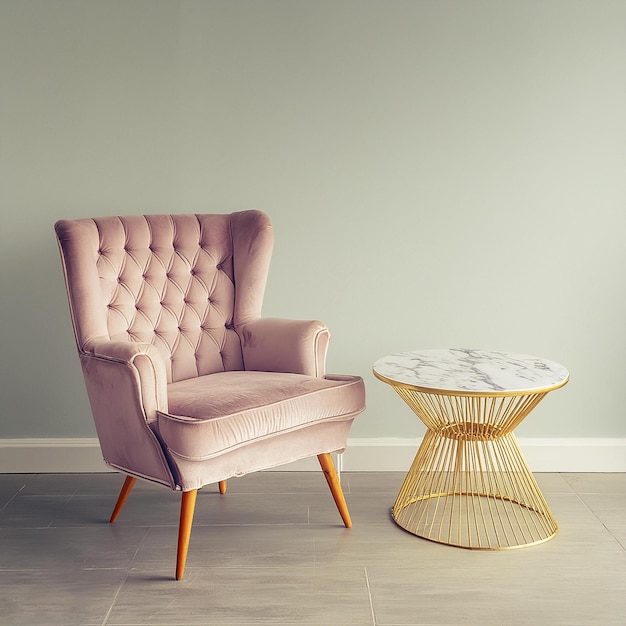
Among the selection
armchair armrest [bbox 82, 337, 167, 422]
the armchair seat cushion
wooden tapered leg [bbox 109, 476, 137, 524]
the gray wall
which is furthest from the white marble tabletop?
wooden tapered leg [bbox 109, 476, 137, 524]

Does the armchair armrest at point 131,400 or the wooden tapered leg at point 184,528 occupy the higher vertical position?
the armchair armrest at point 131,400

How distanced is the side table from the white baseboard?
32cm

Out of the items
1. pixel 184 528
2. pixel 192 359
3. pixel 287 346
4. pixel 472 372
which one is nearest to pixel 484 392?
pixel 472 372

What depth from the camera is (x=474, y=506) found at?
273 centimetres

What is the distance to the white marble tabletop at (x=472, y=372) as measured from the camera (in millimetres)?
2350

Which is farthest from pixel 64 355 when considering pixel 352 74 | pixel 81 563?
pixel 352 74

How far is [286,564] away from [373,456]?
916mm

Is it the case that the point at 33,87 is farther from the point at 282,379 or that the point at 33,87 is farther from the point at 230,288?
the point at 282,379

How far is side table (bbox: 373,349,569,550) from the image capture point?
7.89 feet

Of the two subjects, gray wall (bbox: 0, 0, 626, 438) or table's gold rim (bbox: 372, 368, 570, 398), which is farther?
gray wall (bbox: 0, 0, 626, 438)

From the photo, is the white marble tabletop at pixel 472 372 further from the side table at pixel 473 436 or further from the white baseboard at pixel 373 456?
the white baseboard at pixel 373 456

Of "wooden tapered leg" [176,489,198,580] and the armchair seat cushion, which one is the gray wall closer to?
the armchair seat cushion

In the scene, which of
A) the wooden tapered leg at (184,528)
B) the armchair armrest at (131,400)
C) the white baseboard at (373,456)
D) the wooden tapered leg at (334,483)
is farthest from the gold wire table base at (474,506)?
the armchair armrest at (131,400)

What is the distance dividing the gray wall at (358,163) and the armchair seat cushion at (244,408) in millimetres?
662
